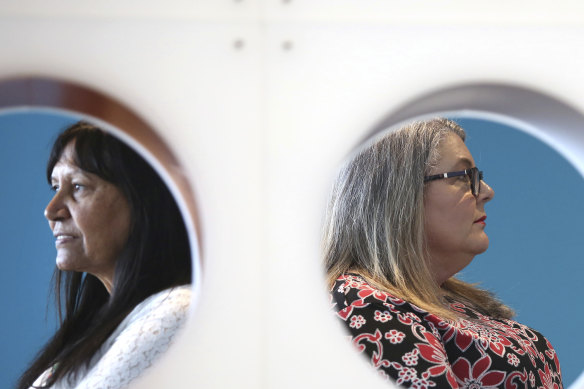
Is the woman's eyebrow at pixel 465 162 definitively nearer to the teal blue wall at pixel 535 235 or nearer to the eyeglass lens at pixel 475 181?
the eyeglass lens at pixel 475 181

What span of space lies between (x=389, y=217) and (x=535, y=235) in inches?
72.7

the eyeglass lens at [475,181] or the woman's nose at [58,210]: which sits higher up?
the eyeglass lens at [475,181]

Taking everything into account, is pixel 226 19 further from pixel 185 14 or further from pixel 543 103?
pixel 543 103

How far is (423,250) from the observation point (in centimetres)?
153

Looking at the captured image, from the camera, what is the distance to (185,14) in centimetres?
107

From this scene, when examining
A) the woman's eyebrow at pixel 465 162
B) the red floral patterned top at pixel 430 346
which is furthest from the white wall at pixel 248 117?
the woman's eyebrow at pixel 465 162

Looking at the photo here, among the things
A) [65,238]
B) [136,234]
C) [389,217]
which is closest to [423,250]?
[389,217]

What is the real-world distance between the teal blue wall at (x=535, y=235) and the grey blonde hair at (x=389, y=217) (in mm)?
1606

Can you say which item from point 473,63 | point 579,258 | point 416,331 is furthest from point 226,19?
point 579,258

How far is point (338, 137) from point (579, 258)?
90.6 inches

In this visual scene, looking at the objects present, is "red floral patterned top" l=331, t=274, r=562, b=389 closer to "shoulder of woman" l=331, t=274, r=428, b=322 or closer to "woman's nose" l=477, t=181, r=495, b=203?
"shoulder of woman" l=331, t=274, r=428, b=322

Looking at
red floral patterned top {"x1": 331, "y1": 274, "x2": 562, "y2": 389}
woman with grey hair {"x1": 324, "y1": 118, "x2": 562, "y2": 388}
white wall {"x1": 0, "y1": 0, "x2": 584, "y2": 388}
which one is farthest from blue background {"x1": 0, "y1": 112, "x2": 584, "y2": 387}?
white wall {"x1": 0, "y1": 0, "x2": 584, "y2": 388}

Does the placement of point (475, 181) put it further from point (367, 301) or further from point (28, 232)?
point (28, 232)

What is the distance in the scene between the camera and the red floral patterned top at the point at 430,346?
4.08 feet
